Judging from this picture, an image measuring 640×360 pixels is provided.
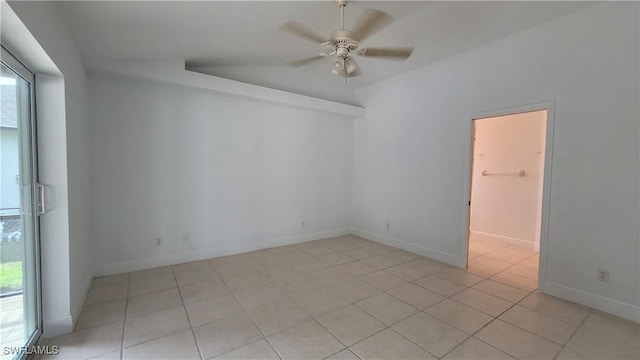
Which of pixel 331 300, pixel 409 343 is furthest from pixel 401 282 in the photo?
pixel 409 343

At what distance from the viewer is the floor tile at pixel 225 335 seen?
1.97 m

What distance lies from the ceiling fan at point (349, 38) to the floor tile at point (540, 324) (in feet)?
8.35

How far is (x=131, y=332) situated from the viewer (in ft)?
7.08

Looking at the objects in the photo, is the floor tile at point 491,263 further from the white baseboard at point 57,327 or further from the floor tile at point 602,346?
the white baseboard at point 57,327

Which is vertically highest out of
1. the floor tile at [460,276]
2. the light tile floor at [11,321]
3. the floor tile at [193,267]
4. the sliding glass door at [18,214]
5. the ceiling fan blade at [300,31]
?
the ceiling fan blade at [300,31]

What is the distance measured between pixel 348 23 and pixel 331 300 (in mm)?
2895

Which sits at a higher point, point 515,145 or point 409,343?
point 515,145

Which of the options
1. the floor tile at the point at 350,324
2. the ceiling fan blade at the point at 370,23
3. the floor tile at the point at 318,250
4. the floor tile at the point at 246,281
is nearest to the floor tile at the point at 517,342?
the floor tile at the point at 350,324

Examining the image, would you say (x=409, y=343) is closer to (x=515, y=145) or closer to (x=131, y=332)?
(x=131, y=332)

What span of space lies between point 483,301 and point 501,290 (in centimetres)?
44

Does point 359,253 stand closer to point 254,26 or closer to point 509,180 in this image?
point 509,180

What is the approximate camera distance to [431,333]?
85.6 inches

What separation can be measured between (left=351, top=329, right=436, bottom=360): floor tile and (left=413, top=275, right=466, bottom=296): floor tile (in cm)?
107

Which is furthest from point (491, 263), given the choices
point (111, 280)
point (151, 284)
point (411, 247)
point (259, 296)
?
point (111, 280)
